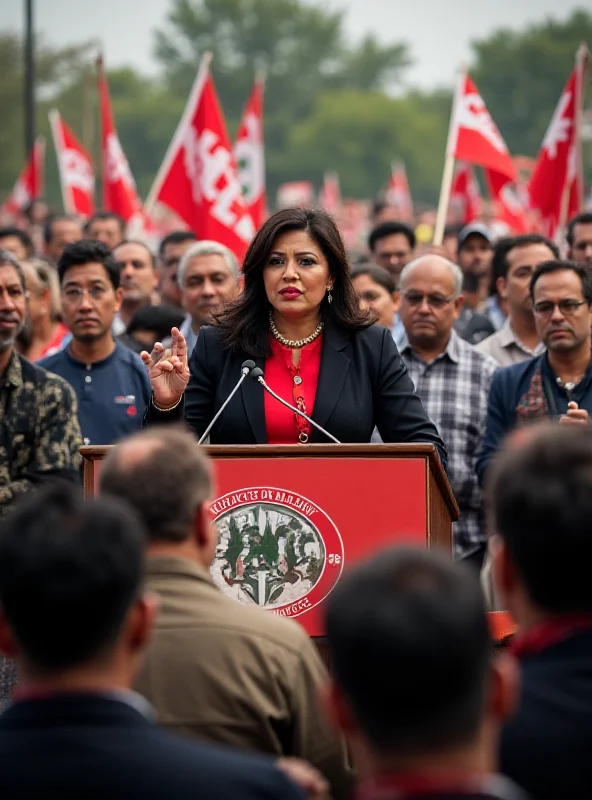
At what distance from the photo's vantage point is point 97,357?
798cm

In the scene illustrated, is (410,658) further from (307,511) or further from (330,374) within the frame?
(330,374)

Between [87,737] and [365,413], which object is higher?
[365,413]

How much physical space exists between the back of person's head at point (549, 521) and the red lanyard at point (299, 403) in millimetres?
2799

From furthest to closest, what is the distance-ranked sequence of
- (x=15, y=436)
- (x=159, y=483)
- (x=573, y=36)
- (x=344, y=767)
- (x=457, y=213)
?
(x=573, y=36), (x=457, y=213), (x=15, y=436), (x=344, y=767), (x=159, y=483)

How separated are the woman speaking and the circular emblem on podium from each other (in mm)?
813

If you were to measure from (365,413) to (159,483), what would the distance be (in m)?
2.49

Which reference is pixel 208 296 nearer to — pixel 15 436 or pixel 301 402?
pixel 15 436

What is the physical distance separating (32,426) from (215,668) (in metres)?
3.47

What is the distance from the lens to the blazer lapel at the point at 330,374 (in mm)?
5797

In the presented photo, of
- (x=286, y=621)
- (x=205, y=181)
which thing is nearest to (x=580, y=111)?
(x=205, y=181)

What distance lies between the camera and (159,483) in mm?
3430

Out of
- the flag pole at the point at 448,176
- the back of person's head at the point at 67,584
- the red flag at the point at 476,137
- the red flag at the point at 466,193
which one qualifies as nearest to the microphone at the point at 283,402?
the back of person's head at the point at 67,584

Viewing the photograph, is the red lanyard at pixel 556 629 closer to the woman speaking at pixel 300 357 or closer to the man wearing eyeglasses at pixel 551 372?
the woman speaking at pixel 300 357

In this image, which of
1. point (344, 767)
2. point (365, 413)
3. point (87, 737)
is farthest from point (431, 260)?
point (87, 737)
